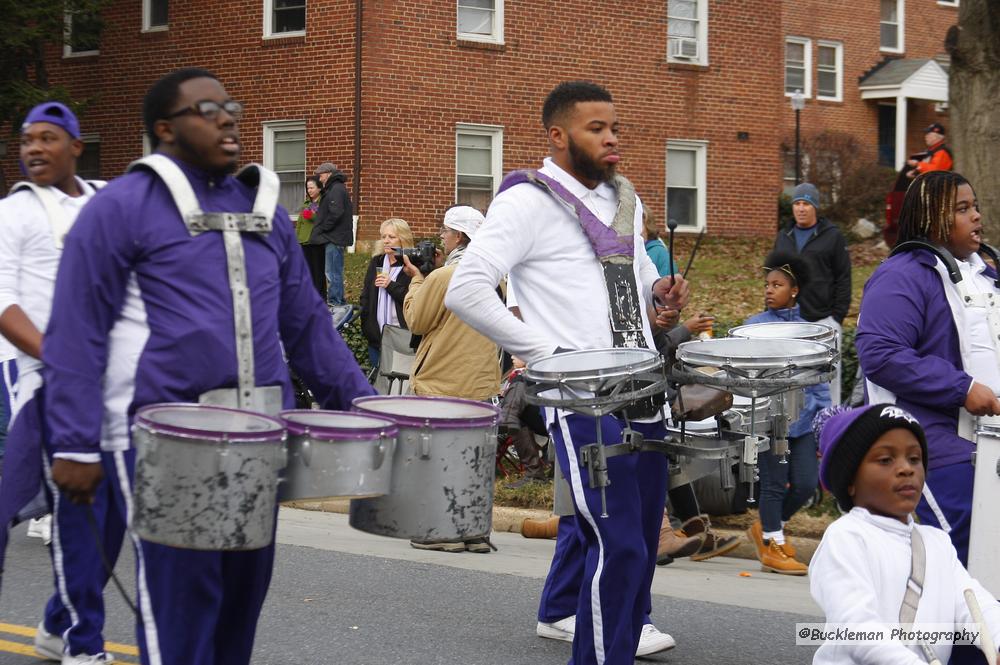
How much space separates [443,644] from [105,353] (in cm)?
315

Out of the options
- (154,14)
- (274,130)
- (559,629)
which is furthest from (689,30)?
(559,629)

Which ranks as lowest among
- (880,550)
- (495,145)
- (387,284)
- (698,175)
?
(880,550)

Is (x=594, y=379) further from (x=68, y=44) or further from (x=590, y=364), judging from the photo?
(x=68, y=44)

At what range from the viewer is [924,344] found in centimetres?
552

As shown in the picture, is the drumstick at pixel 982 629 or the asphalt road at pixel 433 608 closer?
the drumstick at pixel 982 629

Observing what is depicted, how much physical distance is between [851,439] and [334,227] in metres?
15.1

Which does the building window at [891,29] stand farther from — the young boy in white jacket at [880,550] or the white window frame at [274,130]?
the young boy in white jacket at [880,550]

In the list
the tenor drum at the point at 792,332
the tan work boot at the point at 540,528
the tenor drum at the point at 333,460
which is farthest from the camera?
the tan work boot at the point at 540,528

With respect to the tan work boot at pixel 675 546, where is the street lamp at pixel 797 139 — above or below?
above

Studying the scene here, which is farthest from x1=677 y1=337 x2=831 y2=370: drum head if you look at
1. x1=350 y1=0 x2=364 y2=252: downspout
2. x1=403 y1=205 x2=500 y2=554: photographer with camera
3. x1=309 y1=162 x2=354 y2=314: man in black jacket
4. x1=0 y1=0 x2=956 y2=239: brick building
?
x1=0 y1=0 x2=956 y2=239: brick building

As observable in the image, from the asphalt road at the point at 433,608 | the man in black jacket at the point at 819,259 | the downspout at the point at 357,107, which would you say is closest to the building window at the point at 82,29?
the downspout at the point at 357,107

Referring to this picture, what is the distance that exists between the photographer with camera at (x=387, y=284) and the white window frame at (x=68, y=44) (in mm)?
14794

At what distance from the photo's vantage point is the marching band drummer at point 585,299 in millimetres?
5426

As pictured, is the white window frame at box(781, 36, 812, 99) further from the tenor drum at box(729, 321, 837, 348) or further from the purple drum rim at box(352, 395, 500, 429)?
the purple drum rim at box(352, 395, 500, 429)
